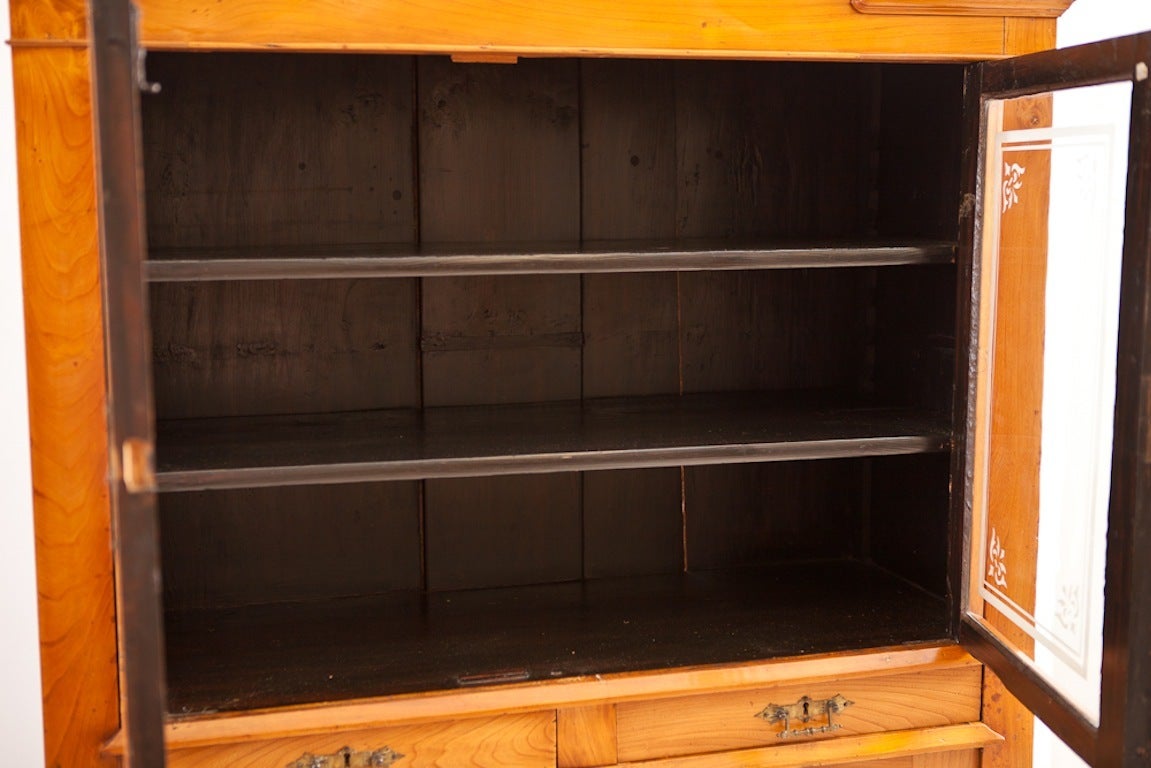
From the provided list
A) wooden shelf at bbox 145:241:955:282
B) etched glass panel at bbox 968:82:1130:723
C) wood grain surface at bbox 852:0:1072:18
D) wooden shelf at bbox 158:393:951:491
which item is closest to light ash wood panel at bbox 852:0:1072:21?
wood grain surface at bbox 852:0:1072:18

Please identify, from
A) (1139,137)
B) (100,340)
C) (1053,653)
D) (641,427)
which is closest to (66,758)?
(100,340)

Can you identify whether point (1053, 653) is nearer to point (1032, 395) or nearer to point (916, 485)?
point (1032, 395)

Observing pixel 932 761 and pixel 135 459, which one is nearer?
pixel 135 459

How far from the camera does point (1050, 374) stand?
1.78 m

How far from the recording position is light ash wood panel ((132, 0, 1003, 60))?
5.37 feet

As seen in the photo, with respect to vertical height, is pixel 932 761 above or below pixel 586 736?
below

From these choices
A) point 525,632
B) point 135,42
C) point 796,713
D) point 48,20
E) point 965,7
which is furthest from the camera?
point 525,632

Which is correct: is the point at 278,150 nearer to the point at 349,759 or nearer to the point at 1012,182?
the point at 349,759

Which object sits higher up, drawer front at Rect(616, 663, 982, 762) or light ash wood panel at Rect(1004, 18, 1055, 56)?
light ash wood panel at Rect(1004, 18, 1055, 56)

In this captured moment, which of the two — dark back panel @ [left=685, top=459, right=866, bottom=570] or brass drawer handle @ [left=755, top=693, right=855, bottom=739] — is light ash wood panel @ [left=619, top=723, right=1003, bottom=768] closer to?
brass drawer handle @ [left=755, top=693, right=855, bottom=739]

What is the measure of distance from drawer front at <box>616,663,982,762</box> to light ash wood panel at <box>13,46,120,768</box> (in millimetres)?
769

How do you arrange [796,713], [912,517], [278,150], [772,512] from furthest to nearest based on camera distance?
[772,512], [912,517], [278,150], [796,713]

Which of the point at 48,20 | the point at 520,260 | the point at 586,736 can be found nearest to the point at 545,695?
the point at 586,736

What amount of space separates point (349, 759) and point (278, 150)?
105 cm
